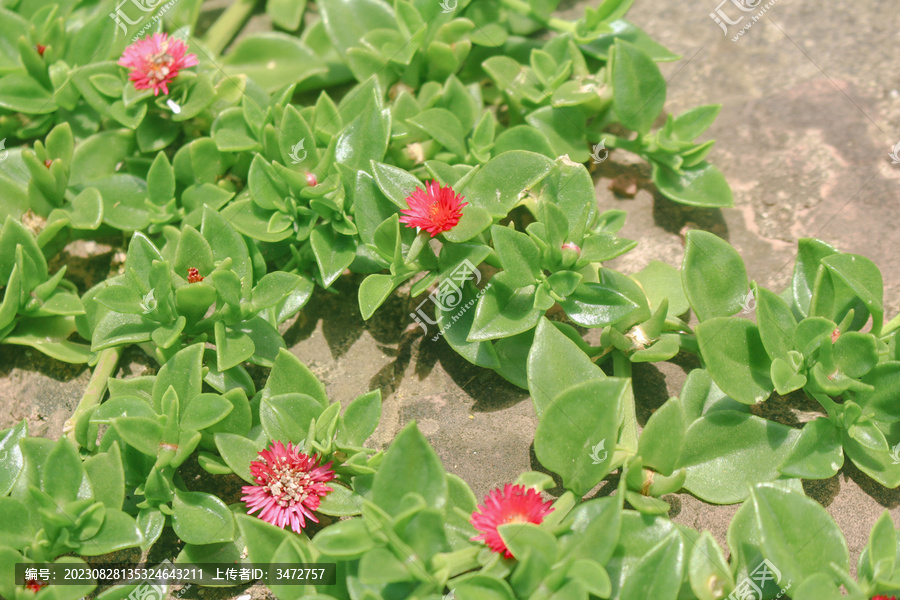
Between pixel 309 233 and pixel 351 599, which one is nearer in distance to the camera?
pixel 351 599

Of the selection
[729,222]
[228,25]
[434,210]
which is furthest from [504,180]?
[228,25]

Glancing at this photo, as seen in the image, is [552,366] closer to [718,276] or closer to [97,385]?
[718,276]

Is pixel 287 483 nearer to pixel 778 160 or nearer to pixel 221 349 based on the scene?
pixel 221 349

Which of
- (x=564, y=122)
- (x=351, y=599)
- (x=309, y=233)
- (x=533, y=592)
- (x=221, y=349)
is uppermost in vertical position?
(x=564, y=122)

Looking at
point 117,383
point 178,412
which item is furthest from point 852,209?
point 117,383

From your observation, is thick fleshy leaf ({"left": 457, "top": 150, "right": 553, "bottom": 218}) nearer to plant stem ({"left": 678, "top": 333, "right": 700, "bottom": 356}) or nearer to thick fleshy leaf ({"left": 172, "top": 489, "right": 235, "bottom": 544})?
plant stem ({"left": 678, "top": 333, "right": 700, "bottom": 356})

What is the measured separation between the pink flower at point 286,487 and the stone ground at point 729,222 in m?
0.27

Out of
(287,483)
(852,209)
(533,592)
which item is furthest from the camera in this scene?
(852,209)

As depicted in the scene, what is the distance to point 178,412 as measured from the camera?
1.69 meters

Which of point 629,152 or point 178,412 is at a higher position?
point 629,152

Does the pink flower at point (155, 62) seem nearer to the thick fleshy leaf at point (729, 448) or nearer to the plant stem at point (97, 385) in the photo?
the plant stem at point (97, 385)

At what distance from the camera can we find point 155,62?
217cm

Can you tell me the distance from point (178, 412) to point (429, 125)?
1040mm

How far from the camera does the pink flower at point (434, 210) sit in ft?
5.78
